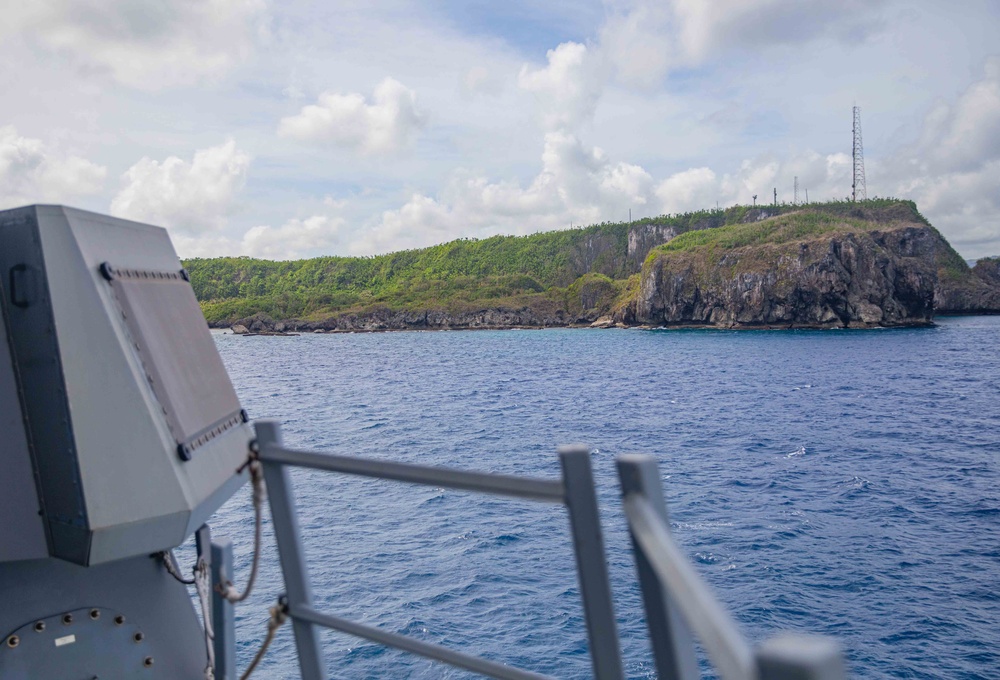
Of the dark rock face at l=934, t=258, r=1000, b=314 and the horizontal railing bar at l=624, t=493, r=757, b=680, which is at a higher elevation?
the dark rock face at l=934, t=258, r=1000, b=314

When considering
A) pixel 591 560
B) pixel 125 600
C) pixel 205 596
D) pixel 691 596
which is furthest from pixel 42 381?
pixel 691 596

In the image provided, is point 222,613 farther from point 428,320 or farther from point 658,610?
point 428,320

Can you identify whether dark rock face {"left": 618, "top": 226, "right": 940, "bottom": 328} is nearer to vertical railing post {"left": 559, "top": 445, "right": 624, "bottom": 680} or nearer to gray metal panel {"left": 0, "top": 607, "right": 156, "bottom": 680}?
gray metal panel {"left": 0, "top": 607, "right": 156, "bottom": 680}

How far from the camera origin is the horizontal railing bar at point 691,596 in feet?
3.72

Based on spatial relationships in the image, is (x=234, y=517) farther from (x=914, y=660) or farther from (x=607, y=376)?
(x=607, y=376)

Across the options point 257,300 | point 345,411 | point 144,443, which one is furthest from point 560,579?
point 257,300

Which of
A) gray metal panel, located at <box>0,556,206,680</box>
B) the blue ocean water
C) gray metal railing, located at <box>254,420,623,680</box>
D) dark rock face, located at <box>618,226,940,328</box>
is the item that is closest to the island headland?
dark rock face, located at <box>618,226,940,328</box>

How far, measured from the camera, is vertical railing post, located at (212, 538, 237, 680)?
337 centimetres

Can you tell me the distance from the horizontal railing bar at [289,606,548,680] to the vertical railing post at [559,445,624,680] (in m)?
0.17

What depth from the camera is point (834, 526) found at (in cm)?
2373

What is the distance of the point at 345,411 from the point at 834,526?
1325 inches

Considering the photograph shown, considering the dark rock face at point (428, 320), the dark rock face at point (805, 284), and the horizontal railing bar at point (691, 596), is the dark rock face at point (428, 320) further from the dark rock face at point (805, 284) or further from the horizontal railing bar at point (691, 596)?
the horizontal railing bar at point (691, 596)

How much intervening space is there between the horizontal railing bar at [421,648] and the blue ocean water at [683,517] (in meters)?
13.4

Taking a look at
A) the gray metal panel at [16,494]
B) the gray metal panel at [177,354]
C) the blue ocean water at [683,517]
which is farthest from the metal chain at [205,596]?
the blue ocean water at [683,517]
